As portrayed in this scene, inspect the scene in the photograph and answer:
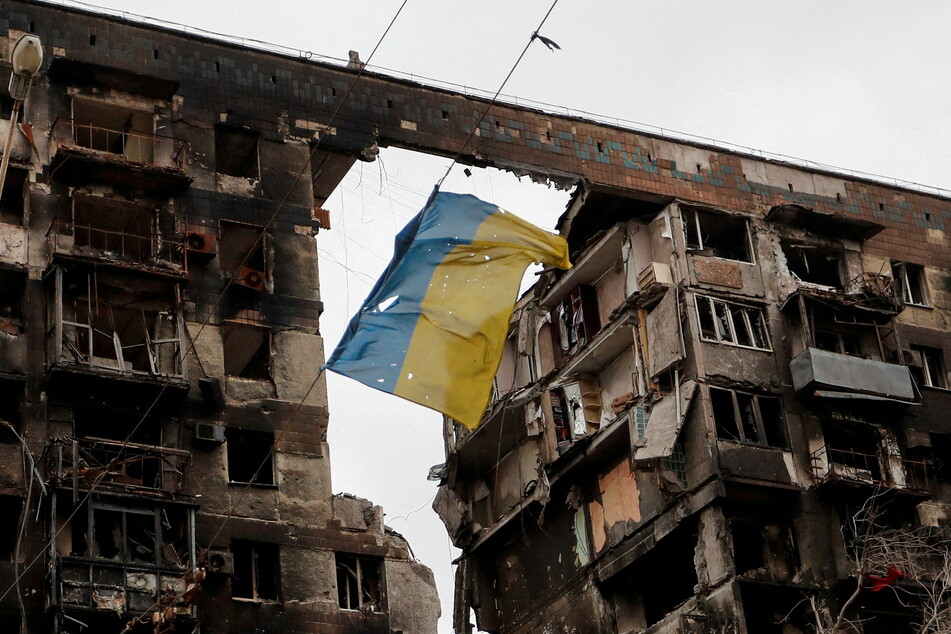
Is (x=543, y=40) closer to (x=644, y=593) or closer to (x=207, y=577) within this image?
(x=207, y=577)

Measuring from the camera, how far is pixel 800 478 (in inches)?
1807

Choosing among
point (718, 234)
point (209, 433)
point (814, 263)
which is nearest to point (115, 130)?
point (209, 433)

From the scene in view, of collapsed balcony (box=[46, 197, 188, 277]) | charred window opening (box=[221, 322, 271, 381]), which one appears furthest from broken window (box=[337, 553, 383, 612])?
collapsed balcony (box=[46, 197, 188, 277])

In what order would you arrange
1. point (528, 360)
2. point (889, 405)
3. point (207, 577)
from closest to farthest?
point (207, 577) → point (889, 405) → point (528, 360)

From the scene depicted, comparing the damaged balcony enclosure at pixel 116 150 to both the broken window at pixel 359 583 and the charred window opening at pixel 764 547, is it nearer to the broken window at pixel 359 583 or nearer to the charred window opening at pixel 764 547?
the broken window at pixel 359 583

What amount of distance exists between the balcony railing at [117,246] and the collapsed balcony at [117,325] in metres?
0.52

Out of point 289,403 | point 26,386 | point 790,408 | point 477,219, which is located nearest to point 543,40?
point 477,219

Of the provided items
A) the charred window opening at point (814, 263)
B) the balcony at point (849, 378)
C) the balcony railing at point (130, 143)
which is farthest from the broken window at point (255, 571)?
the charred window opening at point (814, 263)

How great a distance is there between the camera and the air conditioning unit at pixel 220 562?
118 feet

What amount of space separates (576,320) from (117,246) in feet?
54.0

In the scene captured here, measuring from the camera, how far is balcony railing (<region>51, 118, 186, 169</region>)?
134ft

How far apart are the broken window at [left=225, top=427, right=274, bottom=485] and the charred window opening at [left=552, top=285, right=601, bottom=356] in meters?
14.6

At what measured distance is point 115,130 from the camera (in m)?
42.1

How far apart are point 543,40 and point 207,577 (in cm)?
1359
